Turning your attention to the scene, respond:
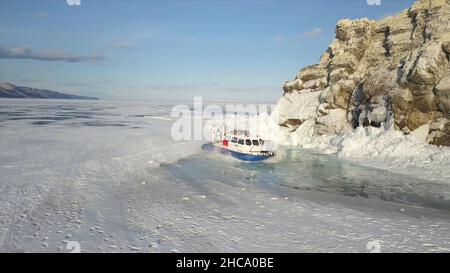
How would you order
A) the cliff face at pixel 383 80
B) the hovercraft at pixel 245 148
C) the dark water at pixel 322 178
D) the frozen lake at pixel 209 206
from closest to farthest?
the frozen lake at pixel 209 206
the dark water at pixel 322 178
the hovercraft at pixel 245 148
the cliff face at pixel 383 80

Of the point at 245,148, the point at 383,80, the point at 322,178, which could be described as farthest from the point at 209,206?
the point at 383,80

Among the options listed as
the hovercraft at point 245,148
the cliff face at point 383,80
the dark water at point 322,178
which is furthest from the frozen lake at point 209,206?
the cliff face at point 383,80

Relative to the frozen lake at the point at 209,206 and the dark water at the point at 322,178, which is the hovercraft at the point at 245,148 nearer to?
the dark water at the point at 322,178

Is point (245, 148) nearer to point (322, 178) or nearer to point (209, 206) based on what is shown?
point (322, 178)
